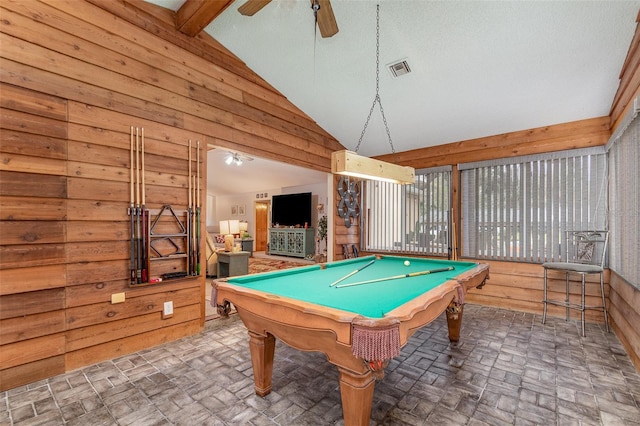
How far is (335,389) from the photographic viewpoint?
2080 mm

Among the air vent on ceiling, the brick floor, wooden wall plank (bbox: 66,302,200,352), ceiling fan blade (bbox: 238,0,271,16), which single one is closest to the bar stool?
the brick floor

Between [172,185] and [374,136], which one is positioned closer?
[172,185]

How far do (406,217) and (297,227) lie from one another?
4.62 metres

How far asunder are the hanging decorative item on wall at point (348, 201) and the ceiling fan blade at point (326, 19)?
2.90m

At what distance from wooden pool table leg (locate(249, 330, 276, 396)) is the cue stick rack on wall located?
1428mm

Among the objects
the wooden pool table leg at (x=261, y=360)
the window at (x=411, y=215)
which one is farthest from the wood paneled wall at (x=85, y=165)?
the window at (x=411, y=215)

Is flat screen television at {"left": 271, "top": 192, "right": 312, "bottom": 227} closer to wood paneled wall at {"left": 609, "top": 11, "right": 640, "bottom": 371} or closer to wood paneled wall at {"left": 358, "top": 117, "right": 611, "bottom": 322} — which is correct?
wood paneled wall at {"left": 358, "top": 117, "right": 611, "bottom": 322}

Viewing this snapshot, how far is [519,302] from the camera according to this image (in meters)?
4.02

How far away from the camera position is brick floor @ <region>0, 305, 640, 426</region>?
1779 millimetres

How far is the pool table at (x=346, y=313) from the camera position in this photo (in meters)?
1.24

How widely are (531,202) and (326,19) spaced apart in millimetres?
3572

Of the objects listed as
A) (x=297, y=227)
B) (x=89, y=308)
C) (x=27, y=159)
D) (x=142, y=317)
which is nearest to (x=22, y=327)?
(x=89, y=308)

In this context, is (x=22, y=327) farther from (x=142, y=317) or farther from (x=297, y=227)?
(x=297, y=227)

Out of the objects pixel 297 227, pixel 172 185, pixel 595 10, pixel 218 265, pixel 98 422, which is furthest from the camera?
pixel 297 227
